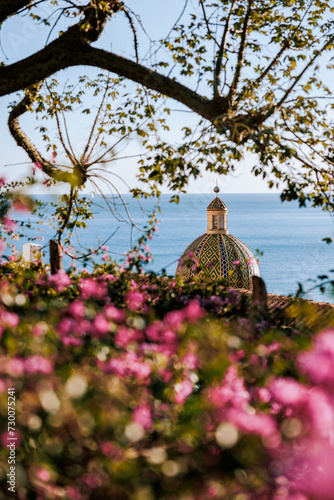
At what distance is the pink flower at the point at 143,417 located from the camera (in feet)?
6.57

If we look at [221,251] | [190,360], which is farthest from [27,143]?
[221,251]

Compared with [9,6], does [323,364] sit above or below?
below

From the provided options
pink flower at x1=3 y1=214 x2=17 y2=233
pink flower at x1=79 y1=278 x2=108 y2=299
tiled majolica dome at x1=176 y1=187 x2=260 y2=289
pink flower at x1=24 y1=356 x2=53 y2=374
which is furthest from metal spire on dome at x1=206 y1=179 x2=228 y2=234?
pink flower at x1=24 y1=356 x2=53 y2=374

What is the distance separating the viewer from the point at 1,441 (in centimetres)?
A: 213

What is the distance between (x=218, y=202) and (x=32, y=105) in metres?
12.3

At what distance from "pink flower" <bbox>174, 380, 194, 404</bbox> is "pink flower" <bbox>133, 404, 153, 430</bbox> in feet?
0.75

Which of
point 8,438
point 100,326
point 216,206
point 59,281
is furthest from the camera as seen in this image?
point 216,206

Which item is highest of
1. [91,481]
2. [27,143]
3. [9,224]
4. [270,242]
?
[27,143]

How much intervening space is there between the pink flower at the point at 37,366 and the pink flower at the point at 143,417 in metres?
0.38

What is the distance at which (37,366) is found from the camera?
2.16 metres

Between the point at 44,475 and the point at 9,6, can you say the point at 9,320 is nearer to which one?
the point at 44,475

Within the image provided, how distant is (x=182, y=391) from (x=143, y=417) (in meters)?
0.36

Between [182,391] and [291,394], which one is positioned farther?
[182,391]

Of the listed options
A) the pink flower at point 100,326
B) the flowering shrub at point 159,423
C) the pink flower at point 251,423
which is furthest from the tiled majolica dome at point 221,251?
the pink flower at point 251,423
